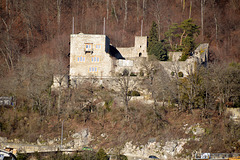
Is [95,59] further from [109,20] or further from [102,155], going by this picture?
[109,20]

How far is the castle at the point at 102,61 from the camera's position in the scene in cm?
5675

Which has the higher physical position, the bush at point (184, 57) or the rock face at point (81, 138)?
the bush at point (184, 57)

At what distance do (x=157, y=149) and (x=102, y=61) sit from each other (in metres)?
19.9

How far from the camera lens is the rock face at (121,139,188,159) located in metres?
44.1

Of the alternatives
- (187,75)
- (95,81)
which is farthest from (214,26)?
(95,81)

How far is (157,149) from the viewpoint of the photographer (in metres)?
45.0

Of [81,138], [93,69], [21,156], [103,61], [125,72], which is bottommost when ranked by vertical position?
[21,156]

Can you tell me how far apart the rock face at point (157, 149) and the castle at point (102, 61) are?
14.3 meters

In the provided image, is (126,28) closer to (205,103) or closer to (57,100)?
(57,100)

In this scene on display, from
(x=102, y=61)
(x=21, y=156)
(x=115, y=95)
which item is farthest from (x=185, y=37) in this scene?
(x=21, y=156)

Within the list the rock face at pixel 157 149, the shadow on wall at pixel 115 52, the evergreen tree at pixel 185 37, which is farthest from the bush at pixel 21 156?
the evergreen tree at pixel 185 37

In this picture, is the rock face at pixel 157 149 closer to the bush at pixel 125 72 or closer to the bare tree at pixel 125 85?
the bare tree at pixel 125 85

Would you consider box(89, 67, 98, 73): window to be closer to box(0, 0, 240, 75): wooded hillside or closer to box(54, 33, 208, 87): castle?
box(54, 33, 208, 87): castle

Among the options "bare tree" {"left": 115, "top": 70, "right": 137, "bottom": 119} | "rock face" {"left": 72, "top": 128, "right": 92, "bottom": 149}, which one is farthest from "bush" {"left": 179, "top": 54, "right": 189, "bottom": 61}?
"rock face" {"left": 72, "top": 128, "right": 92, "bottom": 149}
